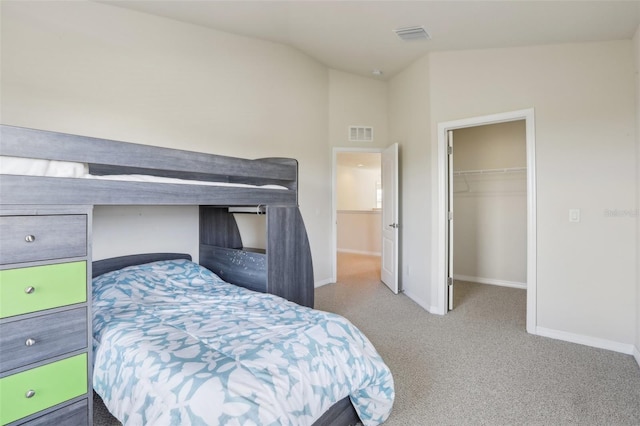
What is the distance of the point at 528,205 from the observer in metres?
2.98

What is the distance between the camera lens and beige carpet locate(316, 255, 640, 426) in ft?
5.92

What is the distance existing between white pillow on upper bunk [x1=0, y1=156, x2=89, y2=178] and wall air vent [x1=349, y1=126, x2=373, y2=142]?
3.52 meters

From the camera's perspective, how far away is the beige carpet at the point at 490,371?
1804mm

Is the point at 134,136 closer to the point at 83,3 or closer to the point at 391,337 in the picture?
the point at 83,3

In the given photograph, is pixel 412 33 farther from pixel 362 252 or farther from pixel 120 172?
pixel 362 252

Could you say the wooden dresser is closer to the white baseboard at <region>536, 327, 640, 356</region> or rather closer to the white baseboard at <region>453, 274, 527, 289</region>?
the white baseboard at <region>536, 327, 640, 356</region>

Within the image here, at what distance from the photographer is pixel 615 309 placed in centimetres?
262

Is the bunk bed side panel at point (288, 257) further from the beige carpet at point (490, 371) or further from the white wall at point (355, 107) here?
Answer: the white wall at point (355, 107)

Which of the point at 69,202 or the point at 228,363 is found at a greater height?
the point at 69,202

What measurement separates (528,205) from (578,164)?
491 millimetres

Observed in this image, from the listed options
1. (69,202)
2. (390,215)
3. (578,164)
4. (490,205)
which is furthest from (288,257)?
(490,205)

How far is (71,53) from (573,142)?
13.1 ft

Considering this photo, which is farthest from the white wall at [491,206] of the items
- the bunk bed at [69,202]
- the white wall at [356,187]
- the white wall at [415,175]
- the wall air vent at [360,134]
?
the white wall at [356,187]

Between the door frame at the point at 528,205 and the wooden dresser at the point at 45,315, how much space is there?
9.92ft
